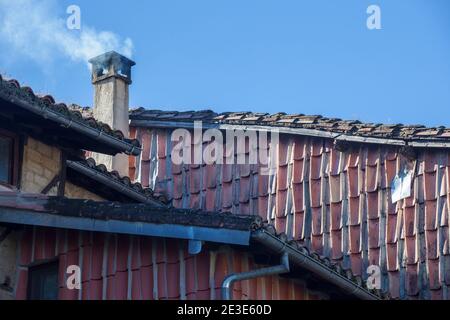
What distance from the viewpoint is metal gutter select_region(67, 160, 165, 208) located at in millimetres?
16688

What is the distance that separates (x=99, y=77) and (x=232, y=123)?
7.69 feet

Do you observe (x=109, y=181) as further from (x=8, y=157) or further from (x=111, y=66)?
(x=111, y=66)

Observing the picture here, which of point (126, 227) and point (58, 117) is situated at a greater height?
point (58, 117)

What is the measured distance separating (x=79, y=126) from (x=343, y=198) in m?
6.22

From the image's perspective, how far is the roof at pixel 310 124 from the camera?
1963 cm

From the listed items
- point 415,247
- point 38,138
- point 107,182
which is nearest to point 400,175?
point 415,247

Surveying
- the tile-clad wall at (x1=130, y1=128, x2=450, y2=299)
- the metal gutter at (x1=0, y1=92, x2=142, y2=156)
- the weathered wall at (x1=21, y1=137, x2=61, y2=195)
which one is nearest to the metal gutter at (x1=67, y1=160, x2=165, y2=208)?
the weathered wall at (x1=21, y1=137, x2=61, y2=195)

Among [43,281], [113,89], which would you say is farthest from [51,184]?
[113,89]

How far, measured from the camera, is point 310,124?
2105 centimetres

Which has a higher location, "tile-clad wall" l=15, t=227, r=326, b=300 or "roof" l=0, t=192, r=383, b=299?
"roof" l=0, t=192, r=383, b=299

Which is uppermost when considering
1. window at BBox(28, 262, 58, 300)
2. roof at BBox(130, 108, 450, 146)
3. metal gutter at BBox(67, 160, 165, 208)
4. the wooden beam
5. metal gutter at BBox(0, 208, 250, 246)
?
roof at BBox(130, 108, 450, 146)

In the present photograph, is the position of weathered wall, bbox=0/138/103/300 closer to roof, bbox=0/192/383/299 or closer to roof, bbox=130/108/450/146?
roof, bbox=0/192/383/299

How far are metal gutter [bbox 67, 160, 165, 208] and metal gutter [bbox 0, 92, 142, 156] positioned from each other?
2.31 ft
